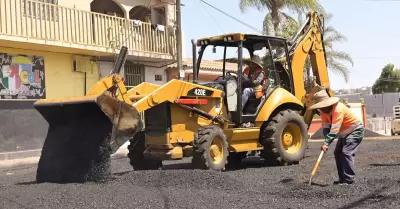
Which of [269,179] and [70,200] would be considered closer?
[70,200]

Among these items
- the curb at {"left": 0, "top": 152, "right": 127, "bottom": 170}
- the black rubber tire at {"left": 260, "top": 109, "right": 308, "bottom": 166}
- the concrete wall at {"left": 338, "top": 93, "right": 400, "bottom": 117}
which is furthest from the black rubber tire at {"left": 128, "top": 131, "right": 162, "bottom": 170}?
the concrete wall at {"left": 338, "top": 93, "right": 400, "bottom": 117}

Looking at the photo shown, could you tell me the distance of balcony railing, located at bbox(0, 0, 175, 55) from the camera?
14431mm

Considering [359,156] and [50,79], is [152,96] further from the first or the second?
[50,79]

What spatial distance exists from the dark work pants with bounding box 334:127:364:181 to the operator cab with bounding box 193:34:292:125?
2.56 metres

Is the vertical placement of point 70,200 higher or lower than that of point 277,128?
lower

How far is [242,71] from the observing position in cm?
967

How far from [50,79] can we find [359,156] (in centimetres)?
1032

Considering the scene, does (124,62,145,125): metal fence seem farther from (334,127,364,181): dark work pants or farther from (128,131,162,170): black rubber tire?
(334,127,364,181): dark work pants

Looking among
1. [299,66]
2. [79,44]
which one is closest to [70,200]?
[299,66]

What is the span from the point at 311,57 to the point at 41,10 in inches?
340

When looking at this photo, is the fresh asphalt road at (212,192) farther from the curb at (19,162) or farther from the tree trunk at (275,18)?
the tree trunk at (275,18)

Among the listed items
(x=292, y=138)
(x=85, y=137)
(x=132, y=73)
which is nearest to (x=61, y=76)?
(x=132, y=73)

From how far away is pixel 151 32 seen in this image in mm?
18578

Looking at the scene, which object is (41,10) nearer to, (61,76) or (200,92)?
(61,76)
